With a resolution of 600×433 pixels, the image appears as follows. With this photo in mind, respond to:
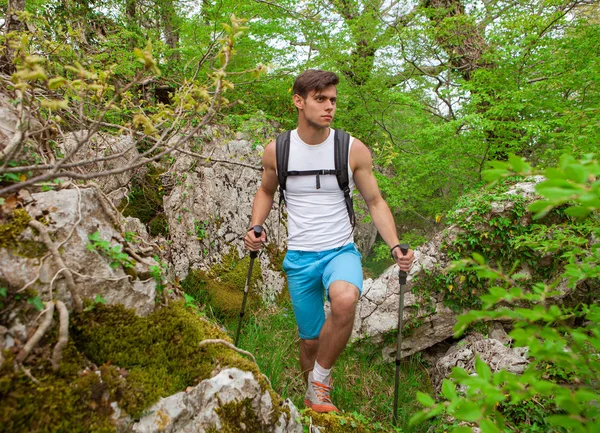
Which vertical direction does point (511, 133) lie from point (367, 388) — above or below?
above

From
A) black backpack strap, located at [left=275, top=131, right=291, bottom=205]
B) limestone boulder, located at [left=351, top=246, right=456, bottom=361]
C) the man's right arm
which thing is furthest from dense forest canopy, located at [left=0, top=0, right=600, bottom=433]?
black backpack strap, located at [left=275, top=131, right=291, bottom=205]

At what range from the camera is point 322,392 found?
2.89 metres

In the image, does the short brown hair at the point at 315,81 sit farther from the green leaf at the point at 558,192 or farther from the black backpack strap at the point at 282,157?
the green leaf at the point at 558,192

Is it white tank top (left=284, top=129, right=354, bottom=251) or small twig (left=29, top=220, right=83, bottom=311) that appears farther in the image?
white tank top (left=284, top=129, right=354, bottom=251)

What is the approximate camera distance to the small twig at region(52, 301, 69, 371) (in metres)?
1.57

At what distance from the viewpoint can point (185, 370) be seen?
1.92m

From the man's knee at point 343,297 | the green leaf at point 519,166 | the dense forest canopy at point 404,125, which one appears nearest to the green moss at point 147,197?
the dense forest canopy at point 404,125

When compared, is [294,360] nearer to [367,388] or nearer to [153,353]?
[367,388]

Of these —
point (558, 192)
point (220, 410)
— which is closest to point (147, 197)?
point (220, 410)

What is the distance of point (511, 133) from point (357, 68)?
3.98 m

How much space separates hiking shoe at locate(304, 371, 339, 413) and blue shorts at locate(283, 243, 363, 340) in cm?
50

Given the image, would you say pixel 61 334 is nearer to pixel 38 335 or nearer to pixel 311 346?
pixel 38 335

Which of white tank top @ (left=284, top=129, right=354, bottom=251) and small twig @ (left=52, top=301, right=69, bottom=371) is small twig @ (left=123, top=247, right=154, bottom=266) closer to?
small twig @ (left=52, top=301, right=69, bottom=371)

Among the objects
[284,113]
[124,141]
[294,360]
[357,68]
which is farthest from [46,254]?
[357,68]
